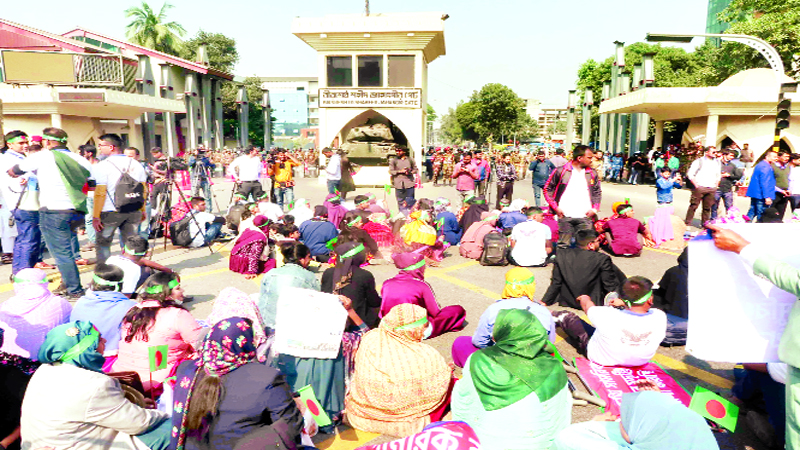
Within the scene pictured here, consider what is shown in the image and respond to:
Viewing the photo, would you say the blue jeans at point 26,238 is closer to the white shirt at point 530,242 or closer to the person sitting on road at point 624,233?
the white shirt at point 530,242

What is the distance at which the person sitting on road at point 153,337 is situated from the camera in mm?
3594

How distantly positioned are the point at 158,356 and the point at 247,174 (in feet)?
25.9

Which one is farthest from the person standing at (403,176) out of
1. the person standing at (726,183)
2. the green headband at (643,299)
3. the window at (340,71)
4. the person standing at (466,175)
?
the window at (340,71)

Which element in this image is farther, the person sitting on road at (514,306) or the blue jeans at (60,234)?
the blue jeans at (60,234)

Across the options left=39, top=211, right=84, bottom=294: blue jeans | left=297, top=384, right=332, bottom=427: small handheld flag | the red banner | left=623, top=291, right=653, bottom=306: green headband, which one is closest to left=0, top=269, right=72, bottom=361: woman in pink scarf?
left=39, top=211, right=84, bottom=294: blue jeans

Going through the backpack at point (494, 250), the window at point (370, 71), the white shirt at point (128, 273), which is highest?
the window at point (370, 71)

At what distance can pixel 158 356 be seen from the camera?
140 inches

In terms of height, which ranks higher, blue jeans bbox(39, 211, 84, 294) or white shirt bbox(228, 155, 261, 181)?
white shirt bbox(228, 155, 261, 181)

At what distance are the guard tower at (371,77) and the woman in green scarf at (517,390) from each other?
17.3 m

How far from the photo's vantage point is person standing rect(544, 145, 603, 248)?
23.2 feet

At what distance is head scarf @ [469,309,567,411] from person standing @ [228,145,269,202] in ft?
29.4

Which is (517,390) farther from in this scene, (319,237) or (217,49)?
(217,49)

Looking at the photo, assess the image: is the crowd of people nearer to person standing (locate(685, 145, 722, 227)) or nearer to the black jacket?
the black jacket

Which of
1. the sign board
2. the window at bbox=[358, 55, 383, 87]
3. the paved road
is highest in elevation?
the window at bbox=[358, 55, 383, 87]
